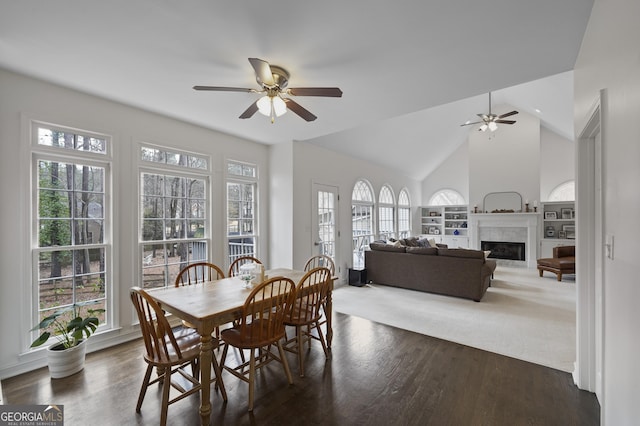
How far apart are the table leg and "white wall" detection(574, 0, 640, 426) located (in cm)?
218

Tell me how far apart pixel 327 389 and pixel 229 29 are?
2837mm

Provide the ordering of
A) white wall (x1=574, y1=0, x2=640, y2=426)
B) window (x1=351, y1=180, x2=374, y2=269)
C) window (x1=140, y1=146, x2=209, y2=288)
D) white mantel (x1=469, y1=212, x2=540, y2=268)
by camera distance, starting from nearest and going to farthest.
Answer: white wall (x1=574, y1=0, x2=640, y2=426), window (x1=140, y1=146, x2=209, y2=288), window (x1=351, y1=180, x2=374, y2=269), white mantel (x1=469, y1=212, x2=540, y2=268)

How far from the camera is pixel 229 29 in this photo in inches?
74.4

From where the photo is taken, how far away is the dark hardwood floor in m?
1.90

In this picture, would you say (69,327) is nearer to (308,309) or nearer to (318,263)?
(308,309)

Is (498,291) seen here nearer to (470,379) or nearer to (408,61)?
(470,379)

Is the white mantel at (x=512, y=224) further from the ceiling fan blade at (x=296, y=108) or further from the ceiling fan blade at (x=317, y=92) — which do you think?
the ceiling fan blade at (x=317, y=92)

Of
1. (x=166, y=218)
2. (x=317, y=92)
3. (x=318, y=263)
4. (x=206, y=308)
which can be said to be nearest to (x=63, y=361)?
(x=206, y=308)

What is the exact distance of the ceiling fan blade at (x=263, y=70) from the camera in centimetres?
185

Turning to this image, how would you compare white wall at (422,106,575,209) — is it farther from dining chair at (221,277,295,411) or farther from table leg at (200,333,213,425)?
table leg at (200,333,213,425)

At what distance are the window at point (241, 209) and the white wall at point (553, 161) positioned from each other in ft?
26.2

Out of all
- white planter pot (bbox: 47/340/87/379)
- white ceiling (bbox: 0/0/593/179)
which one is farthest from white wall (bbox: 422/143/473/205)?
white planter pot (bbox: 47/340/87/379)

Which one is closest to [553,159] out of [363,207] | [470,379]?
[363,207]

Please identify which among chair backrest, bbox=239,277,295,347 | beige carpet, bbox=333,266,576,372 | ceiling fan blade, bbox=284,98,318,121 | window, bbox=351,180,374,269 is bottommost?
beige carpet, bbox=333,266,576,372
